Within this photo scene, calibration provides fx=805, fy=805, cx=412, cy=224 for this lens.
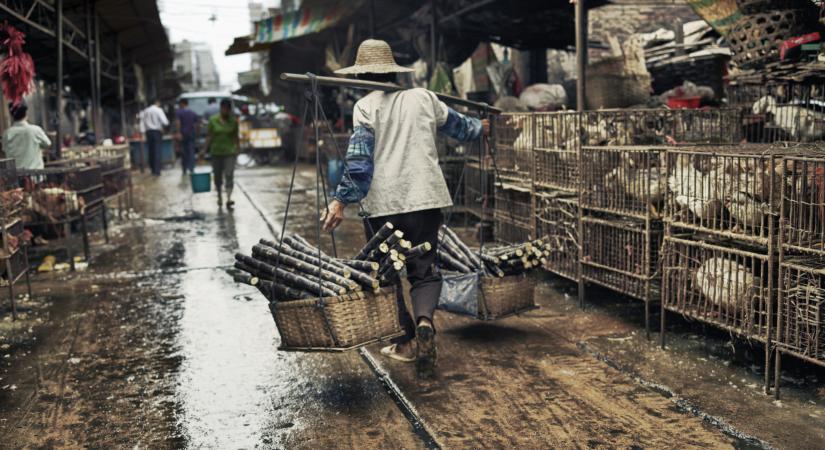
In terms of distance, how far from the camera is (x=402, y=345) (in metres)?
5.54

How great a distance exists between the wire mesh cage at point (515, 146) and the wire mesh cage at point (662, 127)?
2.45ft

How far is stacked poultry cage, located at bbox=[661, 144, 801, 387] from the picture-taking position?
15.5ft

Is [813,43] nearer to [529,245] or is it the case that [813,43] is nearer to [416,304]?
[529,245]

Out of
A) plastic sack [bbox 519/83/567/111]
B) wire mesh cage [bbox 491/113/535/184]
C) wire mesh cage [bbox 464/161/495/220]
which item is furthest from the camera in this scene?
plastic sack [bbox 519/83/567/111]

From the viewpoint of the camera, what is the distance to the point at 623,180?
626 cm

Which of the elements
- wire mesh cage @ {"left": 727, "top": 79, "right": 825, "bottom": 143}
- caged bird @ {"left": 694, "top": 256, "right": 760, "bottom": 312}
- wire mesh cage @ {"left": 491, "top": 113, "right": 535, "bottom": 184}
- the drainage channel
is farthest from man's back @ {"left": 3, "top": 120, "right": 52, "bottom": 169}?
caged bird @ {"left": 694, "top": 256, "right": 760, "bottom": 312}

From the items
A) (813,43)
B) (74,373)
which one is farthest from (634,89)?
(74,373)

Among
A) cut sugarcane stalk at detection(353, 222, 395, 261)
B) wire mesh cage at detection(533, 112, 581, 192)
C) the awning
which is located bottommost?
cut sugarcane stalk at detection(353, 222, 395, 261)

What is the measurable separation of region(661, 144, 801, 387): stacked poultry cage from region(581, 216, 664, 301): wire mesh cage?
31 centimetres

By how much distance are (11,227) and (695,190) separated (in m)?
5.84

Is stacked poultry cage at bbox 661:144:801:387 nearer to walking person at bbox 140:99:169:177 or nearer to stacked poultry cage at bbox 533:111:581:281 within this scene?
stacked poultry cage at bbox 533:111:581:281

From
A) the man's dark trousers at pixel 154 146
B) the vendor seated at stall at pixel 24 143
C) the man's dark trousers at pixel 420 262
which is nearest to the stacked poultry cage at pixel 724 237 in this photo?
the man's dark trousers at pixel 420 262

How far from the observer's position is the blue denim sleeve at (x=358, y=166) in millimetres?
5117

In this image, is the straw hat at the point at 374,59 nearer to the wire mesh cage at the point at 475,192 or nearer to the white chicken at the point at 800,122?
the white chicken at the point at 800,122
